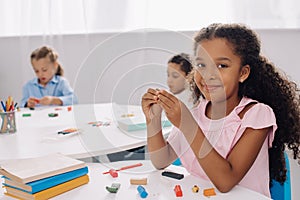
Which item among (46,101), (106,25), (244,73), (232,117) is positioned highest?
(106,25)

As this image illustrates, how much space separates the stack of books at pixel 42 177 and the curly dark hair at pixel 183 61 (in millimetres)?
343

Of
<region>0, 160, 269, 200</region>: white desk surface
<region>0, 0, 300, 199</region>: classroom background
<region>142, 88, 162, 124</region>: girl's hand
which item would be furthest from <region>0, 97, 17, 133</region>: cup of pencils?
<region>0, 0, 300, 199</region>: classroom background

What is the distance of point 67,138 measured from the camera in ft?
4.48

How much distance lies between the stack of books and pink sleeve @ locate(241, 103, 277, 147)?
412mm

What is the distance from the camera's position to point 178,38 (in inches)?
42.2

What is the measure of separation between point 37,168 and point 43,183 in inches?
2.5

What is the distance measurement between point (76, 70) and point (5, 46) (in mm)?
569

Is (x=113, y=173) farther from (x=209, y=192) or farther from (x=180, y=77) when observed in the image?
(x=180, y=77)

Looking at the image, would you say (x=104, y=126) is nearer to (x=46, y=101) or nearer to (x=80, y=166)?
(x=80, y=166)

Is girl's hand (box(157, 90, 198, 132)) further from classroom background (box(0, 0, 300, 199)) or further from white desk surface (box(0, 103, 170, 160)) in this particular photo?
classroom background (box(0, 0, 300, 199))

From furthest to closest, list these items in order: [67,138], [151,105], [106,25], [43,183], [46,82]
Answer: [106,25] → [46,82] → [67,138] → [151,105] → [43,183]

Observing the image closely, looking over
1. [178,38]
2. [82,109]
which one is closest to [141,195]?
[178,38]

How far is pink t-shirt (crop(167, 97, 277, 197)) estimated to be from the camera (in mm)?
1031

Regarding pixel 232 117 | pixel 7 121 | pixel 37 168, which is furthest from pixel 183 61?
pixel 7 121
